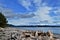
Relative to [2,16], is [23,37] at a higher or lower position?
lower

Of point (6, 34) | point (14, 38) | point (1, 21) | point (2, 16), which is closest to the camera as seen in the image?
point (14, 38)

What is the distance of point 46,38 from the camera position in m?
16.3

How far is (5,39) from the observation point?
14.1 metres

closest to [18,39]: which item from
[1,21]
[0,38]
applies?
[0,38]

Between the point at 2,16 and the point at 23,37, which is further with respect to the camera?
the point at 2,16

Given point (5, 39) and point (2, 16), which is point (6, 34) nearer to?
point (5, 39)

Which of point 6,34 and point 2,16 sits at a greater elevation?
point 2,16

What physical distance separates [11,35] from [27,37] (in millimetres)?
1821

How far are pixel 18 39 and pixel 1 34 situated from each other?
160 centimetres

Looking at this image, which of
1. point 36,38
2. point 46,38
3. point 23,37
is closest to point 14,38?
point 23,37

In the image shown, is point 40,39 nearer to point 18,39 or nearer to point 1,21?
point 18,39

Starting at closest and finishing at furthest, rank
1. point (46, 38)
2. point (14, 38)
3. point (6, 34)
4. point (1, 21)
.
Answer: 1. point (14, 38)
2. point (6, 34)
3. point (46, 38)
4. point (1, 21)

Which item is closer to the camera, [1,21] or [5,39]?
[5,39]

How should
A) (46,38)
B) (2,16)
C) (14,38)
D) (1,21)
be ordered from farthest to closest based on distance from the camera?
(2,16)
(1,21)
(46,38)
(14,38)
